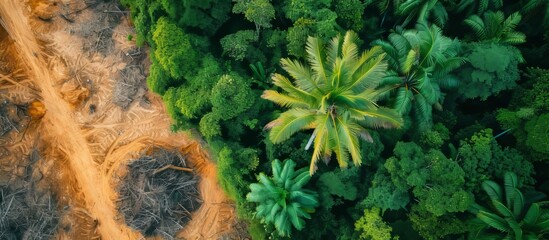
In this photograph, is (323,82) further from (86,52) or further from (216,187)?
(86,52)

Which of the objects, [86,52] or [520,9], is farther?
[86,52]

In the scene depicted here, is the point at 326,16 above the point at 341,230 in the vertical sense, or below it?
above

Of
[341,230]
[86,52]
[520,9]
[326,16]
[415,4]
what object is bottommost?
[341,230]

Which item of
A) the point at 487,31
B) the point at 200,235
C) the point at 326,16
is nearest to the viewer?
the point at 326,16

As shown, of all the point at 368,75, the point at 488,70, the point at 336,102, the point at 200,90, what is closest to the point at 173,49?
the point at 200,90

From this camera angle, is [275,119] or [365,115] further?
[275,119]

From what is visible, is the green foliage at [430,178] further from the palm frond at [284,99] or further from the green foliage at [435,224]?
the palm frond at [284,99]

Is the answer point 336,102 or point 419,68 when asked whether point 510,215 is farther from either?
point 336,102

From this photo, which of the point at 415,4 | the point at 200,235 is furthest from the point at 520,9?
the point at 200,235
